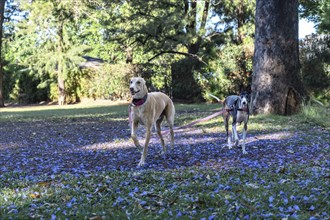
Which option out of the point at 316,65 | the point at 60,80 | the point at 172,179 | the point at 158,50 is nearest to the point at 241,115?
the point at 172,179

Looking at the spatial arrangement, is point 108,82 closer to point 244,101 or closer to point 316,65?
point 316,65

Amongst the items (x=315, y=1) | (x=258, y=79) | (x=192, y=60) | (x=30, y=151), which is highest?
(x=315, y=1)

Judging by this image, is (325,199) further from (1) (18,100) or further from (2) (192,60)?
(1) (18,100)

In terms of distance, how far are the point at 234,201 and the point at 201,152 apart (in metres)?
4.16

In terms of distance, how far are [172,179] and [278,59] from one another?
424 inches

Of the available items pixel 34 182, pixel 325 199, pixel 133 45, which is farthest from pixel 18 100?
pixel 325 199

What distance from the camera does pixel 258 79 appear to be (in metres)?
15.8

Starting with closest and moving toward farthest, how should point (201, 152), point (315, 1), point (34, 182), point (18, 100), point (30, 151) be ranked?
point (34, 182) < point (201, 152) < point (30, 151) < point (315, 1) < point (18, 100)

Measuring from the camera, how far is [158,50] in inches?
1166

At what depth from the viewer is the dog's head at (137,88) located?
7.09 meters

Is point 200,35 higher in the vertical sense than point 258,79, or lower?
higher

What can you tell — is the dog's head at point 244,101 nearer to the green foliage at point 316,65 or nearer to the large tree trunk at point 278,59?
the large tree trunk at point 278,59

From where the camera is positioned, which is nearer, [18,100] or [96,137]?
[96,137]

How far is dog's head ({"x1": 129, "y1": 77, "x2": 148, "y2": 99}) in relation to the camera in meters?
7.09
